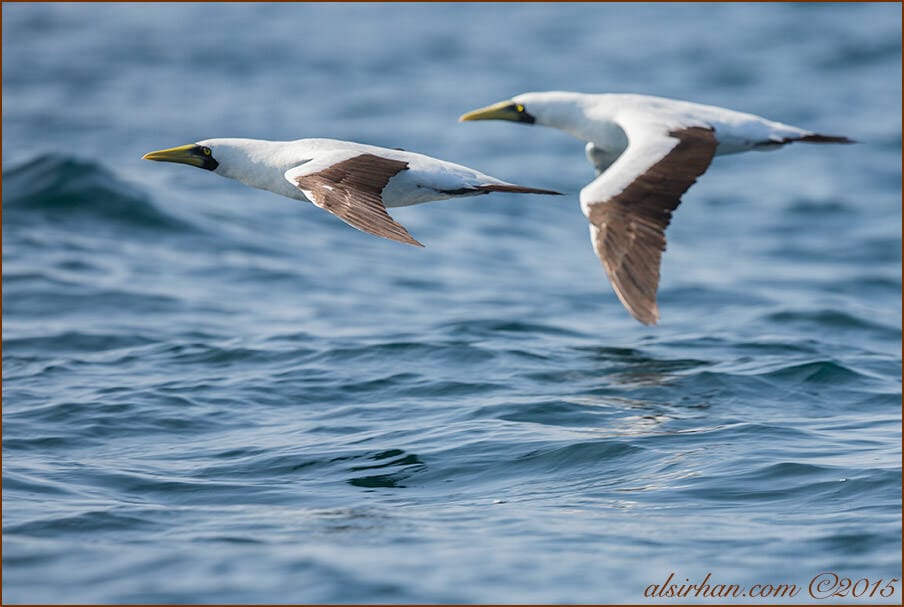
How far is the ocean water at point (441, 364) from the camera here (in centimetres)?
770

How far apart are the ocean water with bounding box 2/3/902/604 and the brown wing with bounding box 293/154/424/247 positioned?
1773 mm

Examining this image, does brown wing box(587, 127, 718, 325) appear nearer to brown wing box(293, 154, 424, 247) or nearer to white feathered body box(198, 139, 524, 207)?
white feathered body box(198, 139, 524, 207)

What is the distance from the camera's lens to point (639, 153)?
36.5 ft

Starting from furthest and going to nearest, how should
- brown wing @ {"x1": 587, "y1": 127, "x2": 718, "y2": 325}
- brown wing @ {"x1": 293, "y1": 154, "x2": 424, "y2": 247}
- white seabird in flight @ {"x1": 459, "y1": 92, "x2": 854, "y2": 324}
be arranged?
white seabird in flight @ {"x1": 459, "y1": 92, "x2": 854, "y2": 324}, brown wing @ {"x1": 587, "y1": 127, "x2": 718, "y2": 325}, brown wing @ {"x1": 293, "y1": 154, "x2": 424, "y2": 247}

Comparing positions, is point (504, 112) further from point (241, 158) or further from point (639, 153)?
point (241, 158)

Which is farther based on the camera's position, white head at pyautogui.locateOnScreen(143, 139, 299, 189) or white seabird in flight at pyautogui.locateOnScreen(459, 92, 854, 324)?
white head at pyautogui.locateOnScreen(143, 139, 299, 189)

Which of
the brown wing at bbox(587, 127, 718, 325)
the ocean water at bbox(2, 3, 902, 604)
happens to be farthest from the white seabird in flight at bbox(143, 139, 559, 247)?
the ocean water at bbox(2, 3, 902, 604)

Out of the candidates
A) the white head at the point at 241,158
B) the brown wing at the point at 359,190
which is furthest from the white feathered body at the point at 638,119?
the white head at the point at 241,158

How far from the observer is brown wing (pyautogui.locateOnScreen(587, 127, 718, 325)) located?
1018 cm

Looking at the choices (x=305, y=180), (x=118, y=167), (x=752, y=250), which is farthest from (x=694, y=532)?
(x=118, y=167)

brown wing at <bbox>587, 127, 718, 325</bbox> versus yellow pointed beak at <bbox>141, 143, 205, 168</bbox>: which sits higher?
yellow pointed beak at <bbox>141, 143, 205, 168</bbox>

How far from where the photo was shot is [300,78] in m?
30.2

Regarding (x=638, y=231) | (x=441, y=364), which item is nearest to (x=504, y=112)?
(x=441, y=364)

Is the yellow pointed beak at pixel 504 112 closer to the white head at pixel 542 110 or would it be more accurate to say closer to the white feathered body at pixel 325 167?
the white head at pixel 542 110
